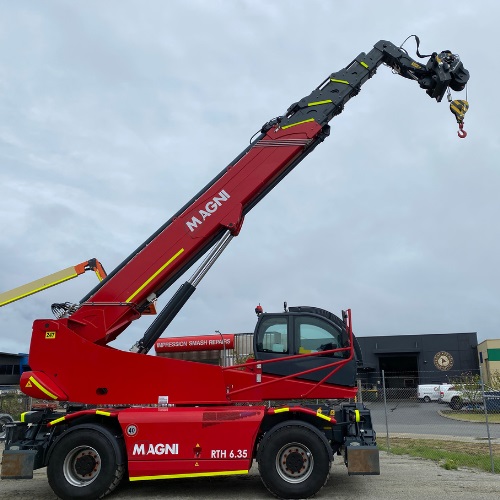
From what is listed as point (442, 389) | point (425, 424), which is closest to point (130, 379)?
point (425, 424)

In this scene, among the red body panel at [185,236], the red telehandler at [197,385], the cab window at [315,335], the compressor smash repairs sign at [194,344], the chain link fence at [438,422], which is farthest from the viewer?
the chain link fence at [438,422]

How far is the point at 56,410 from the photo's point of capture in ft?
28.5

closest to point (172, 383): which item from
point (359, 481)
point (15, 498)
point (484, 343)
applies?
point (15, 498)

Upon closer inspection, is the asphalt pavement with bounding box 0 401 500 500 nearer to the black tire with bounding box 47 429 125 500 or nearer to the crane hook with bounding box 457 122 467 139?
the black tire with bounding box 47 429 125 500

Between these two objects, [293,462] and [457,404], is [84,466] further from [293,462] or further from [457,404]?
[457,404]

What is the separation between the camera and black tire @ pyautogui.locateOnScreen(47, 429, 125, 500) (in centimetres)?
770

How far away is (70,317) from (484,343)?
40063 mm

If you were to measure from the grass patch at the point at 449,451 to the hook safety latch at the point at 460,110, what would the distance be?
6.71 m

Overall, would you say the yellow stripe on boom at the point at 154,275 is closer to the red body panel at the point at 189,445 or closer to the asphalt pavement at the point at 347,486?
the red body panel at the point at 189,445

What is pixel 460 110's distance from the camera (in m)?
10.0

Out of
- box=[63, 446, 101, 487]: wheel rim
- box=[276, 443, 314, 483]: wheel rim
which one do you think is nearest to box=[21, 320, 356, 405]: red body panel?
box=[63, 446, 101, 487]: wheel rim

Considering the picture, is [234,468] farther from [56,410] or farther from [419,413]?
[419,413]

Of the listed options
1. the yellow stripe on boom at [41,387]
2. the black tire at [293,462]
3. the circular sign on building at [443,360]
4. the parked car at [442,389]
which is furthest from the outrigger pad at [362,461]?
the circular sign on building at [443,360]

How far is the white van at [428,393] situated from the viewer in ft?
111
